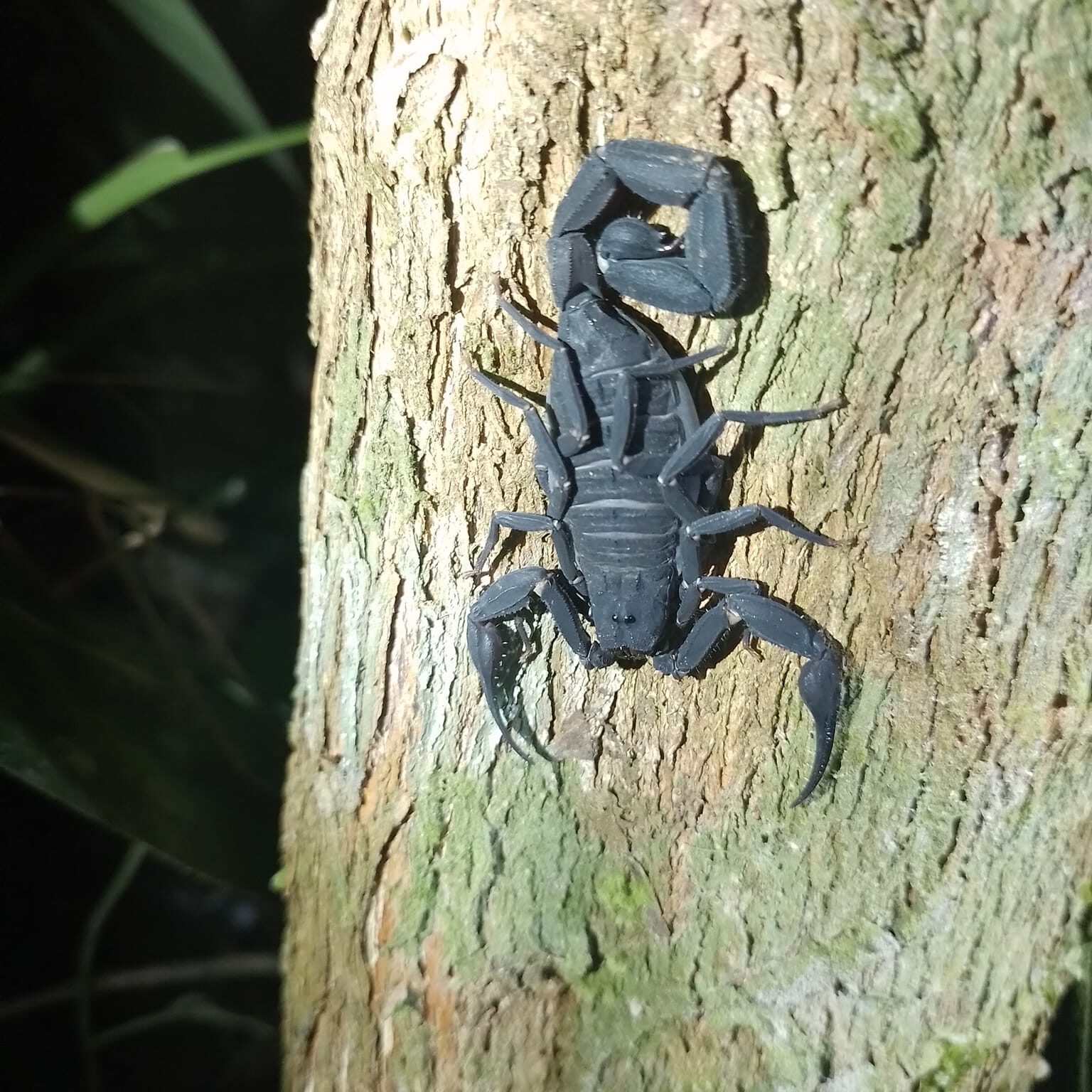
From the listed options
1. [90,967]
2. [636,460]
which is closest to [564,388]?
[636,460]

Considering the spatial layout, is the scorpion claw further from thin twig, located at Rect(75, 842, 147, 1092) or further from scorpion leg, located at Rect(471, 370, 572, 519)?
thin twig, located at Rect(75, 842, 147, 1092)

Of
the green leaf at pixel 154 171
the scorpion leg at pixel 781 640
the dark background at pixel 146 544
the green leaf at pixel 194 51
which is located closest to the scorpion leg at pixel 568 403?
the scorpion leg at pixel 781 640

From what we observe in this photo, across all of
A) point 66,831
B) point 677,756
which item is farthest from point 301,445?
point 677,756

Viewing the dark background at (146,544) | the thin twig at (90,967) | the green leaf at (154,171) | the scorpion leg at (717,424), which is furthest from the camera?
the thin twig at (90,967)

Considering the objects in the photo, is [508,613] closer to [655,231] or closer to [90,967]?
[655,231]

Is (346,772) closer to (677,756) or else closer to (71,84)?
(677,756)

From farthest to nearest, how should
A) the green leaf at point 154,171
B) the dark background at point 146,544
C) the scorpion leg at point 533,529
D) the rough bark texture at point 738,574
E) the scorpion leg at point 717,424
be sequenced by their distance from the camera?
the dark background at point 146,544 < the green leaf at point 154,171 < the scorpion leg at point 533,529 < the scorpion leg at point 717,424 < the rough bark texture at point 738,574

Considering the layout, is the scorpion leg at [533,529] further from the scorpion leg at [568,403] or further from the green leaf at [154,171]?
the green leaf at [154,171]
